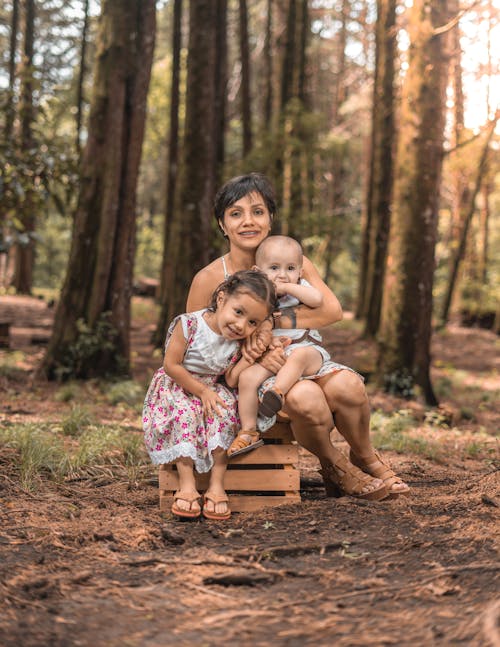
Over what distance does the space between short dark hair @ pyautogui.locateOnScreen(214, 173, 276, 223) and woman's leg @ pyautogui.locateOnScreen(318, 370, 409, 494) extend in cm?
114

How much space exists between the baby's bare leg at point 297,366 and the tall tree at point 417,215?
5.14 m

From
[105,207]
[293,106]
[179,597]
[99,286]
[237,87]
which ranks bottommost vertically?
[179,597]

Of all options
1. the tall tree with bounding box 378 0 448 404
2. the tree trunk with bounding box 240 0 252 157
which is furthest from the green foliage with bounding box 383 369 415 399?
the tree trunk with bounding box 240 0 252 157

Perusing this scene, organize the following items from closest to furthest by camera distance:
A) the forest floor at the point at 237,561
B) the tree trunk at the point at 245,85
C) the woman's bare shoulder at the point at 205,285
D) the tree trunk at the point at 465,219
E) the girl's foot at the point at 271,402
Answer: the forest floor at the point at 237,561 < the girl's foot at the point at 271,402 < the woman's bare shoulder at the point at 205,285 < the tree trunk at the point at 245,85 < the tree trunk at the point at 465,219

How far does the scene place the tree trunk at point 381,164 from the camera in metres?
15.0

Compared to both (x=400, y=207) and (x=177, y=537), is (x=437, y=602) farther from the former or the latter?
(x=400, y=207)

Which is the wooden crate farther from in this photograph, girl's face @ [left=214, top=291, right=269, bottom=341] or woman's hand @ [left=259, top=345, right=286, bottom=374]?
girl's face @ [left=214, top=291, right=269, bottom=341]

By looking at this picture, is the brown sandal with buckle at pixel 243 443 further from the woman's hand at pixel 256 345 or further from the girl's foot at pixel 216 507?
the woman's hand at pixel 256 345

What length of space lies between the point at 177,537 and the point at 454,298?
23086mm

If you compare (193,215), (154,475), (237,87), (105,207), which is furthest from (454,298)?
(154,475)

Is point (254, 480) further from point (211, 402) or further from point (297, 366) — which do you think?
point (297, 366)

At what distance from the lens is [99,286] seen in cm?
898

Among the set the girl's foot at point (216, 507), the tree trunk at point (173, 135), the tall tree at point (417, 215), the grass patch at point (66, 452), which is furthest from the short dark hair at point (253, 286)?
the tree trunk at point (173, 135)

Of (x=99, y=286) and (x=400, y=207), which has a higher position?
(x=400, y=207)
